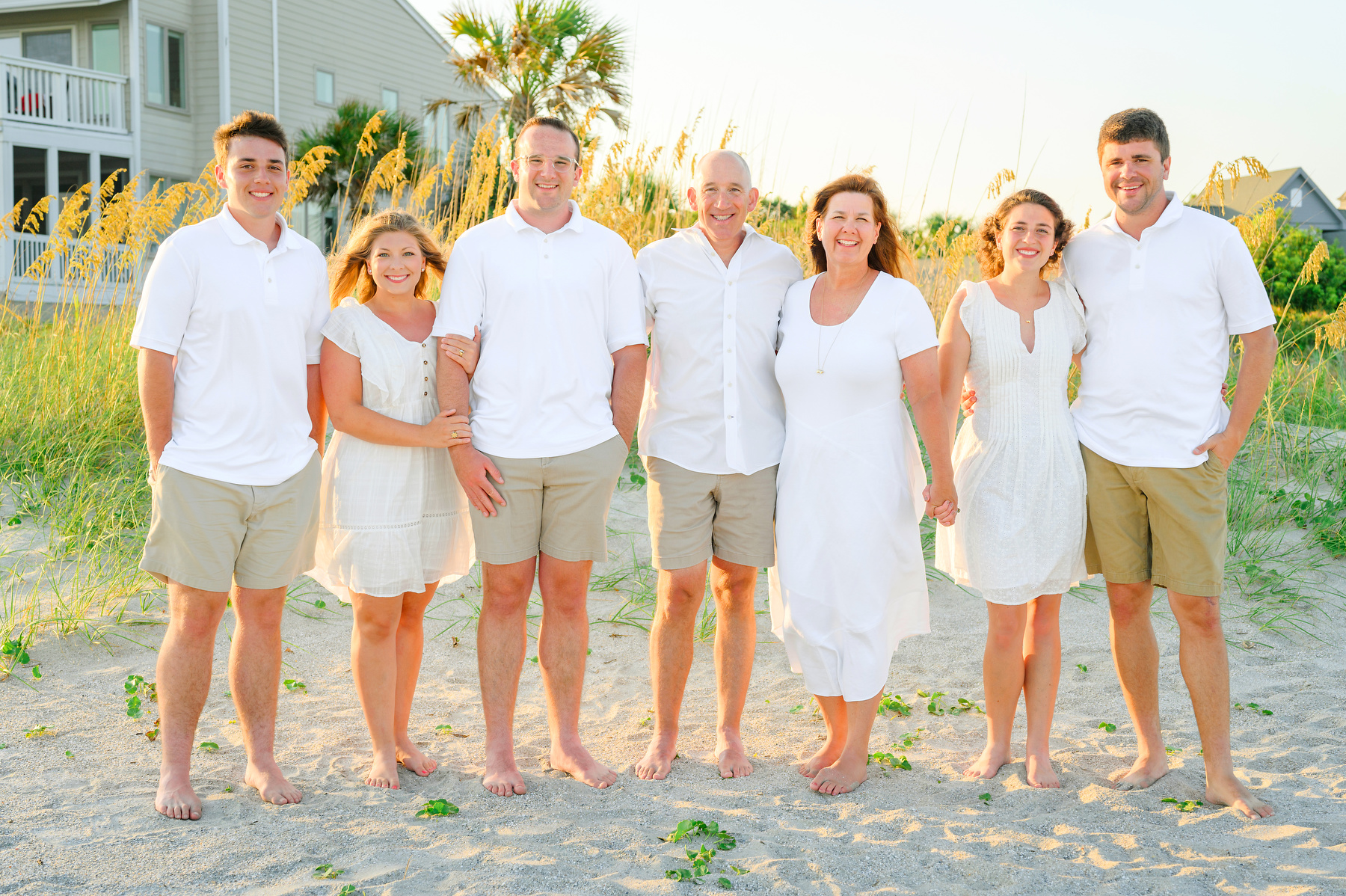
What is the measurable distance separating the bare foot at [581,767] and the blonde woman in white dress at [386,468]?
1.44 feet

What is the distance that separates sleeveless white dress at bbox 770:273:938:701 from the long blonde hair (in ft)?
4.07

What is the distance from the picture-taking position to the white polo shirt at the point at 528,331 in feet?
10.3

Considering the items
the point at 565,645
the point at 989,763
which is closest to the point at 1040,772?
the point at 989,763

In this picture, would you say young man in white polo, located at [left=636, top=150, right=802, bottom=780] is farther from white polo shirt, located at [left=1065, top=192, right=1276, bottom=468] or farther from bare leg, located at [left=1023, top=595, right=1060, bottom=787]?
white polo shirt, located at [left=1065, top=192, right=1276, bottom=468]

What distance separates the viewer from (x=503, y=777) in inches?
126

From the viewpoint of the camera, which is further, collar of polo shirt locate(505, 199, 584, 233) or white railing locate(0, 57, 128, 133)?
white railing locate(0, 57, 128, 133)

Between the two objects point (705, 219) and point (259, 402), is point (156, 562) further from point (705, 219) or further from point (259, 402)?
point (705, 219)

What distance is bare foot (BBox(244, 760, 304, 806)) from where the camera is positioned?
3039mm

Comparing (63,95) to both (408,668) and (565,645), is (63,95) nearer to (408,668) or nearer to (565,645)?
(408,668)

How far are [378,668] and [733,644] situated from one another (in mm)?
1198

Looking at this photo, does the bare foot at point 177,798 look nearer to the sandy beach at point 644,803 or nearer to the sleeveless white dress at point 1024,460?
the sandy beach at point 644,803

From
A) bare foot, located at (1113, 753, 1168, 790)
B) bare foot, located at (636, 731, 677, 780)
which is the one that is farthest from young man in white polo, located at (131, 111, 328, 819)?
bare foot, located at (1113, 753, 1168, 790)

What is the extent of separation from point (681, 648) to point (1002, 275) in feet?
5.55

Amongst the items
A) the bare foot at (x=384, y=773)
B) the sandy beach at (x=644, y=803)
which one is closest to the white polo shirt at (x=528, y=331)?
the bare foot at (x=384, y=773)
